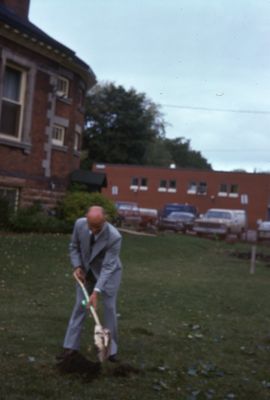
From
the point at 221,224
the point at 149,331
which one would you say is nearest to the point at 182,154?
the point at 221,224

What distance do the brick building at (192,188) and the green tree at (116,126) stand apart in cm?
660

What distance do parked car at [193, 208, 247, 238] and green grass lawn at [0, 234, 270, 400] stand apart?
1819 cm

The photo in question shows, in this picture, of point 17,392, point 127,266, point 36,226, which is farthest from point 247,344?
point 36,226

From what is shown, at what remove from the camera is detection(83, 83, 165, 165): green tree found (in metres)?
68.1

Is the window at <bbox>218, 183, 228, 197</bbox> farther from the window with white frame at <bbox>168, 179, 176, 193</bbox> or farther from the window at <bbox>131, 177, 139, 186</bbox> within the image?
the window at <bbox>131, 177, 139, 186</bbox>

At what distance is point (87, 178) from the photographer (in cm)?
2352

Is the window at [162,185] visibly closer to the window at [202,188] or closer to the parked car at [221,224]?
the window at [202,188]

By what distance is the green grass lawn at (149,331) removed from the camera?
6043mm

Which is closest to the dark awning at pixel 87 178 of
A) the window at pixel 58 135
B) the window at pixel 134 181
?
the window at pixel 58 135

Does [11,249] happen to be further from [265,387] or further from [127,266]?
[265,387]

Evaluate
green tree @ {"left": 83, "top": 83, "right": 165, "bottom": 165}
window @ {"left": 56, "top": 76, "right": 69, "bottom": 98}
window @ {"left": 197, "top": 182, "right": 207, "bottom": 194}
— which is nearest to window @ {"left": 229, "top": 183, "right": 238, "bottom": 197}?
window @ {"left": 197, "top": 182, "right": 207, "bottom": 194}

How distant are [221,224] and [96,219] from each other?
29.3 meters

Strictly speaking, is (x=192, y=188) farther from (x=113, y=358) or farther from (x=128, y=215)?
(x=113, y=358)

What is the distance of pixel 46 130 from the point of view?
2111 centimetres
